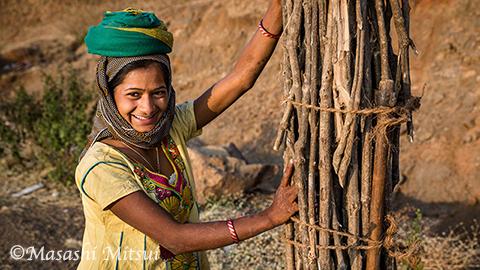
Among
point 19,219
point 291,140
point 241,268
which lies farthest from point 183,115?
point 19,219

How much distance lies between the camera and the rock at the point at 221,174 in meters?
5.32

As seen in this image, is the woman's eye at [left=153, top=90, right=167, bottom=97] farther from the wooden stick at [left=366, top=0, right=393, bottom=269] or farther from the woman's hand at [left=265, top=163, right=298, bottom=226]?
the wooden stick at [left=366, top=0, right=393, bottom=269]

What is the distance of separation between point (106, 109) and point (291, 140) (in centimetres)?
69

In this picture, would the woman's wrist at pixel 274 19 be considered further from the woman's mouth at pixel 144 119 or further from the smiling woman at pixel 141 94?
the woman's mouth at pixel 144 119

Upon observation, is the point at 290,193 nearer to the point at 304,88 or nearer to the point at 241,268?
the point at 304,88

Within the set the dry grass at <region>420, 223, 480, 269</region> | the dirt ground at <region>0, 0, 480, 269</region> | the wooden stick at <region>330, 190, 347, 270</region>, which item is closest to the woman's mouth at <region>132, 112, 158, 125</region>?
the wooden stick at <region>330, 190, 347, 270</region>

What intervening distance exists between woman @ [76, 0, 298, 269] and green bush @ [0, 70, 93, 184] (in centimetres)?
393

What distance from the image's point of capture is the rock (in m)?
5.32

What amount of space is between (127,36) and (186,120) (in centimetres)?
52

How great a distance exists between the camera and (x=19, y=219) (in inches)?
202

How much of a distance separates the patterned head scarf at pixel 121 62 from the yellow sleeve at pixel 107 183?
0.51 feet

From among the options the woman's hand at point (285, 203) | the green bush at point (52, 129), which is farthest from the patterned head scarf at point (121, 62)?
the green bush at point (52, 129)

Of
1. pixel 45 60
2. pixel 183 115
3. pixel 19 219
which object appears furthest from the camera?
pixel 45 60

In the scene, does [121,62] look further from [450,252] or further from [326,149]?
[450,252]
